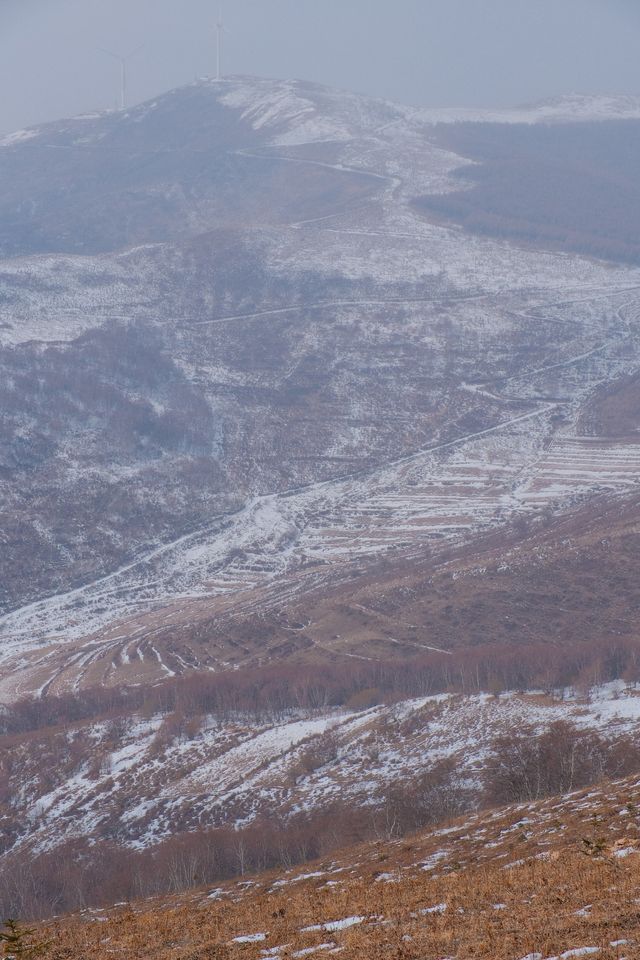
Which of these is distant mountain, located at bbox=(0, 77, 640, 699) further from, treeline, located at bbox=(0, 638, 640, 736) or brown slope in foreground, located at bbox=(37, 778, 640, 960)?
brown slope in foreground, located at bbox=(37, 778, 640, 960)

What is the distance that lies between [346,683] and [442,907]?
164 ft

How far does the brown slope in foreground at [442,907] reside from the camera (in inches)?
645

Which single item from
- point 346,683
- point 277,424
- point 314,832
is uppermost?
point 277,424

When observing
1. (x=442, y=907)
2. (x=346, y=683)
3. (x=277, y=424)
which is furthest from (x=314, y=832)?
(x=277, y=424)

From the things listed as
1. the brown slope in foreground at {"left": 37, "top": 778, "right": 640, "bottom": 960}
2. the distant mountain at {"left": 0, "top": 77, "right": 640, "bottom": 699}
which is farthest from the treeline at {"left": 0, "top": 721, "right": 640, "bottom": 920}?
the distant mountain at {"left": 0, "top": 77, "right": 640, "bottom": 699}

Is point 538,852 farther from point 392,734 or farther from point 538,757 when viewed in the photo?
point 392,734

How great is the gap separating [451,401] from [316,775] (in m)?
99.6

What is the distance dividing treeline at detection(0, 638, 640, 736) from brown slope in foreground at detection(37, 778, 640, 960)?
114 feet

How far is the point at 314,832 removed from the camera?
1716 inches

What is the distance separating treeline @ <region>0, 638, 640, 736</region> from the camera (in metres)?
64.5

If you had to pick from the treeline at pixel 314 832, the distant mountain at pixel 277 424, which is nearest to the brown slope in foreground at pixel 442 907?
the treeline at pixel 314 832

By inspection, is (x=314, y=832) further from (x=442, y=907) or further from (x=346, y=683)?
(x=346, y=683)

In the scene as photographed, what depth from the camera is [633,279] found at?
571 feet

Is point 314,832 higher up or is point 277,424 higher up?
point 277,424
